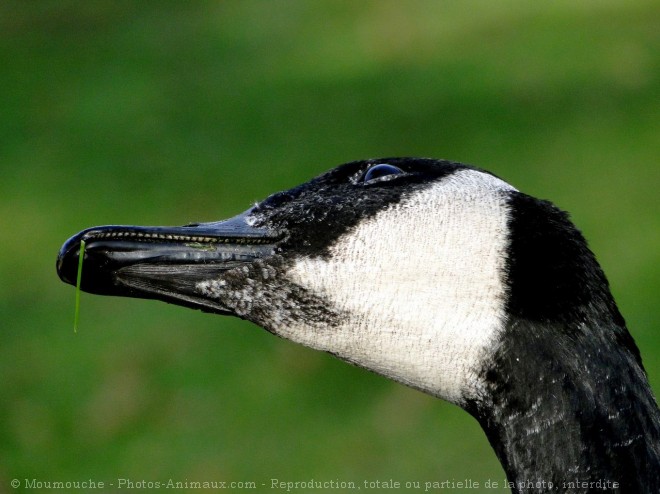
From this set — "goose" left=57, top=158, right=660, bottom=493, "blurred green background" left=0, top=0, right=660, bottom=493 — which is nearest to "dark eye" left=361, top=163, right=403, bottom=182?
"goose" left=57, top=158, right=660, bottom=493

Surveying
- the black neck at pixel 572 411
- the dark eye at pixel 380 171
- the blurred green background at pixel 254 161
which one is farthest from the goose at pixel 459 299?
the blurred green background at pixel 254 161

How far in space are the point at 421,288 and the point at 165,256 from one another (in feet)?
2.34

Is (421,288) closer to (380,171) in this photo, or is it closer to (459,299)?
(459,299)

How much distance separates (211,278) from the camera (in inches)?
108

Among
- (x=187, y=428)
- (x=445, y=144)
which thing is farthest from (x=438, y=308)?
(x=445, y=144)

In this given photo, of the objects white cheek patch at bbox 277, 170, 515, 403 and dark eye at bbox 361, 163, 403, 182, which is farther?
dark eye at bbox 361, 163, 403, 182

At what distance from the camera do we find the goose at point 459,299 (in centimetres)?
251

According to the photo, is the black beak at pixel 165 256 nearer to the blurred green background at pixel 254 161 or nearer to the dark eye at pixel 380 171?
the dark eye at pixel 380 171

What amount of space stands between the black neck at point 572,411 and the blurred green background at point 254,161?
2.40 m

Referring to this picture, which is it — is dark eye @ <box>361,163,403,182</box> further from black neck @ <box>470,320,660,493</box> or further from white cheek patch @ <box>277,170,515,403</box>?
black neck @ <box>470,320,660,493</box>

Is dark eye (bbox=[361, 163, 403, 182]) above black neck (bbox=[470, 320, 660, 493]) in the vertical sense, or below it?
above

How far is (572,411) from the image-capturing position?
98.5 inches

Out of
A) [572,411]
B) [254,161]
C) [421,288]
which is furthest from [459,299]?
[254,161]

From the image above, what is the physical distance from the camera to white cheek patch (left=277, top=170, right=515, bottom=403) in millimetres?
2537
